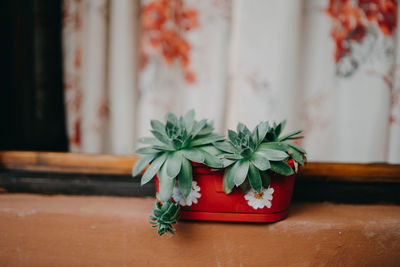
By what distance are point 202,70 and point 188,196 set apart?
1.40 ft

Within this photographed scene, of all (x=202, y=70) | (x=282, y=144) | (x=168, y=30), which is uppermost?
(x=168, y=30)

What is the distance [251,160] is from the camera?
0.46 m

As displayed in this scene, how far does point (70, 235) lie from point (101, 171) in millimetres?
167

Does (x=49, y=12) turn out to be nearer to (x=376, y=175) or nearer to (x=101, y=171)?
(x=101, y=171)

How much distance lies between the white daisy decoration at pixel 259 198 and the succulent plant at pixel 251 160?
2 centimetres

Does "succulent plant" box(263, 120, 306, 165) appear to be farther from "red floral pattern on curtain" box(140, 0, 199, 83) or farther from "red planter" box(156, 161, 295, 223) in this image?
"red floral pattern on curtain" box(140, 0, 199, 83)

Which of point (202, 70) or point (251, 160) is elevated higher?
point (202, 70)

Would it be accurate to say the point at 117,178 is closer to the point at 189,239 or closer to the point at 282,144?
the point at 189,239

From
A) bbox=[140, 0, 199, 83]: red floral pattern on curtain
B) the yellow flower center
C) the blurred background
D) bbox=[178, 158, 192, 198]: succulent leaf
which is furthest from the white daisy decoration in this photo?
bbox=[140, 0, 199, 83]: red floral pattern on curtain

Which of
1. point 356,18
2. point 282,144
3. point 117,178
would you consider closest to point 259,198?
point 282,144

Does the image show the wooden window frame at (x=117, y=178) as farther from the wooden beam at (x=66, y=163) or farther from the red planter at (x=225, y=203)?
the red planter at (x=225, y=203)

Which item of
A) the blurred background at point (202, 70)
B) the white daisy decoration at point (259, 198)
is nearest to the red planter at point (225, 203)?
the white daisy decoration at point (259, 198)

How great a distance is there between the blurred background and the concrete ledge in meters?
0.26

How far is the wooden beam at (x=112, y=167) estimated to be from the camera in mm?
631
